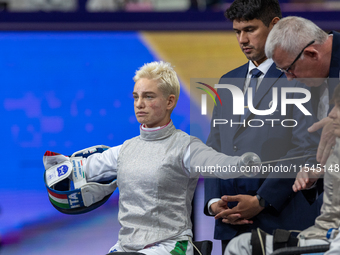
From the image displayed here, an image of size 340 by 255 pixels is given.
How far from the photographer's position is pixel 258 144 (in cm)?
199

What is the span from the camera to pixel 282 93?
197 centimetres

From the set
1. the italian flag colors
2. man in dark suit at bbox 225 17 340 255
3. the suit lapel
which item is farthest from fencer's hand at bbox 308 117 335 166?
the italian flag colors

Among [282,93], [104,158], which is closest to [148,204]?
[104,158]

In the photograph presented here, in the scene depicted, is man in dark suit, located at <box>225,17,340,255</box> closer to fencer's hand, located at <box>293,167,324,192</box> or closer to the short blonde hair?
fencer's hand, located at <box>293,167,324,192</box>

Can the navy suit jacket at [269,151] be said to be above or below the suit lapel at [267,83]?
below

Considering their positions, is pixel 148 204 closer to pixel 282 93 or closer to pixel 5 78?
pixel 282 93

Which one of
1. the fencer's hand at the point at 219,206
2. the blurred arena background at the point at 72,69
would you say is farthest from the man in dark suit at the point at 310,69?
the blurred arena background at the point at 72,69

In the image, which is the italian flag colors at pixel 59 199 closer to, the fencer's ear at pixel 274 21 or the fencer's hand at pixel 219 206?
the fencer's hand at pixel 219 206

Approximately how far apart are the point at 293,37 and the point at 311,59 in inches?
4.7

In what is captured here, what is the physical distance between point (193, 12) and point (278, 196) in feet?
5.65

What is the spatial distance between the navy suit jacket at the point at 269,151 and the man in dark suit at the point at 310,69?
69 mm

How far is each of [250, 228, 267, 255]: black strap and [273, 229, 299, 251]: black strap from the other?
4cm

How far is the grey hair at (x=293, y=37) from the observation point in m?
1.83

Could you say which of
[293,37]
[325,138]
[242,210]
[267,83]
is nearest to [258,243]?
[242,210]
